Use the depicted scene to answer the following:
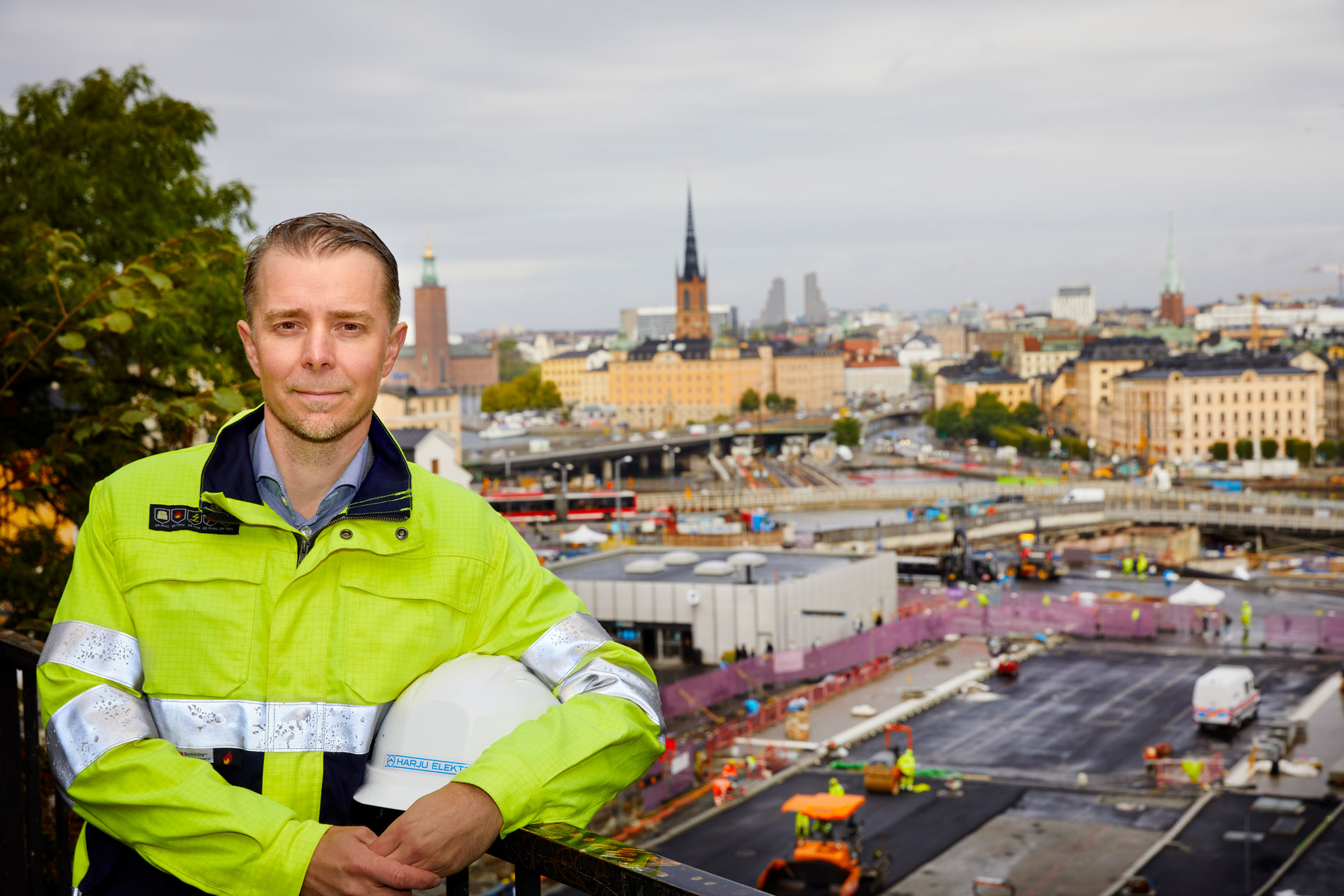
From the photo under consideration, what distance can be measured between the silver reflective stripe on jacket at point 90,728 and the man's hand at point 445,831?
42 cm

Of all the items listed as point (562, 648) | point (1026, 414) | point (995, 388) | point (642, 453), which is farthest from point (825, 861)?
point (995, 388)

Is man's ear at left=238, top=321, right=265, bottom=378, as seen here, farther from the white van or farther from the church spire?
the church spire

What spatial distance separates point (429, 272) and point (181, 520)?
194635 mm

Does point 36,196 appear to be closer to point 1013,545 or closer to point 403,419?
point 403,419

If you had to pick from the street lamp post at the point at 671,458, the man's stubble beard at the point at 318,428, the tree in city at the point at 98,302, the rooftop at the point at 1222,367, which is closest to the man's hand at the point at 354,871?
the man's stubble beard at the point at 318,428

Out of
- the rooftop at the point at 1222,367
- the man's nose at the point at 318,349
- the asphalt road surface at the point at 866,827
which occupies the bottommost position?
the asphalt road surface at the point at 866,827

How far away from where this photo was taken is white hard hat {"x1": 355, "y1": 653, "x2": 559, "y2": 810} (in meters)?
1.97

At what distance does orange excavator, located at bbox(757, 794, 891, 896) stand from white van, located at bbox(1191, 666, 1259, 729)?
32.3 feet

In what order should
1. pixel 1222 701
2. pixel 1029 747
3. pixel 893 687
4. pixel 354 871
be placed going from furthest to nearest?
pixel 893 687, pixel 1222 701, pixel 1029 747, pixel 354 871

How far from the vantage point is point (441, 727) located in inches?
78.0

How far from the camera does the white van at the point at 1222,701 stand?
2388 cm

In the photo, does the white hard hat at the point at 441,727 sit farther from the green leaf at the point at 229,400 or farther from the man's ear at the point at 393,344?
the green leaf at the point at 229,400

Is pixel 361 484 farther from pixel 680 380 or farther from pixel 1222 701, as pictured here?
pixel 680 380

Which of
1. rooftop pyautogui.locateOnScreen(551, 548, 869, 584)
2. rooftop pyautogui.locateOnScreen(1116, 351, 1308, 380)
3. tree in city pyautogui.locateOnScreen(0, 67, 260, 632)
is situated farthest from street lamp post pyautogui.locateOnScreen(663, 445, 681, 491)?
tree in city pyautogui.locateOnScreen(0, 67, 260, 632)
